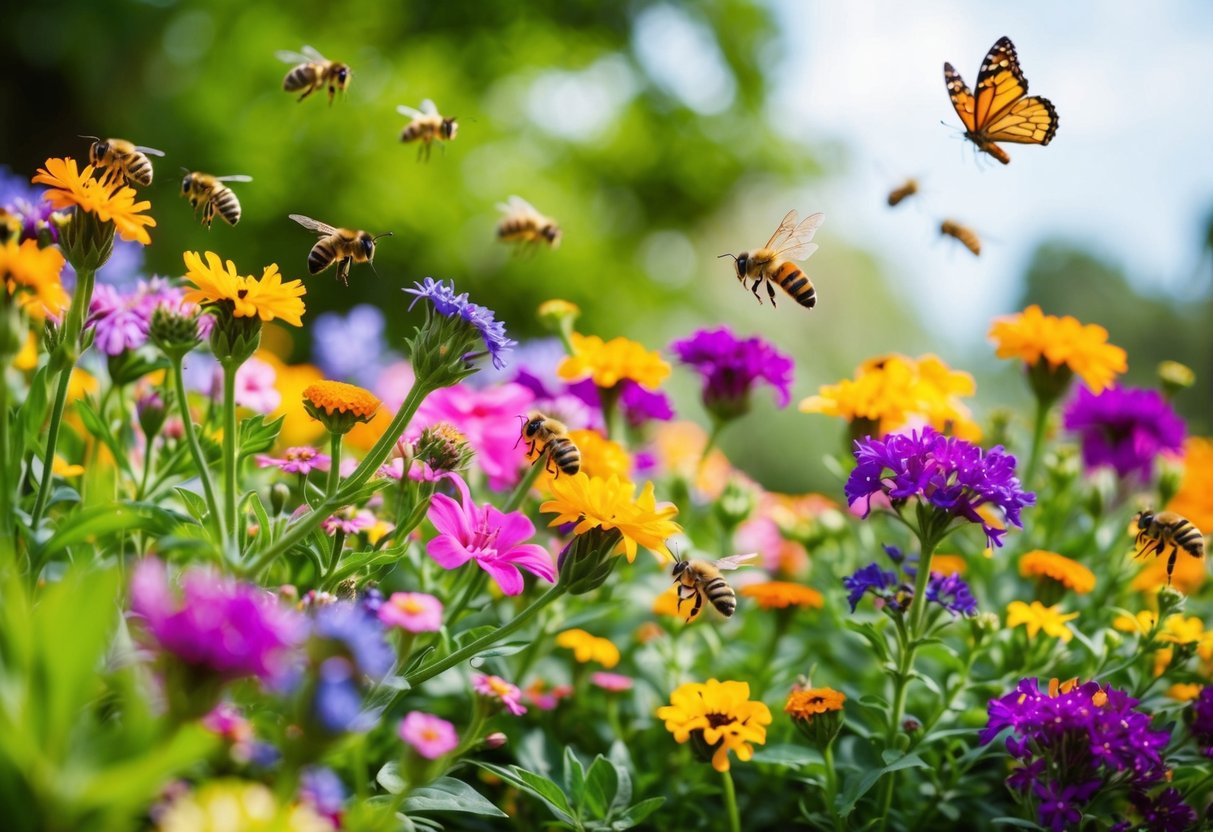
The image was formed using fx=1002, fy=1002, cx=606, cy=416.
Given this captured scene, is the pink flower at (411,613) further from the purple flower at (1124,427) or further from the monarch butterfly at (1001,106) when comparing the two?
the purple flower at (1124,427)

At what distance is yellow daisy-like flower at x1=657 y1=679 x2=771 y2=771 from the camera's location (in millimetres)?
1112

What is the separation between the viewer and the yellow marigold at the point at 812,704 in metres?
1.14

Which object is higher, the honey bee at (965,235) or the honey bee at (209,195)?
the honey bee at (965,235)

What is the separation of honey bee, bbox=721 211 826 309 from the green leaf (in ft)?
2.51

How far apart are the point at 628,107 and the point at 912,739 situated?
8204 mm

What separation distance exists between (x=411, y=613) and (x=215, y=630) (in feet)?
0.79

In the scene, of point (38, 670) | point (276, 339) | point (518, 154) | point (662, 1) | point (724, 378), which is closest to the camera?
point (38, 670)

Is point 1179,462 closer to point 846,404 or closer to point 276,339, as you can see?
point 846,404

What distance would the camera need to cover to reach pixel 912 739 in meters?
1.21

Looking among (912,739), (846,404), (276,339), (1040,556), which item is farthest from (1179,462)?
(276,339)

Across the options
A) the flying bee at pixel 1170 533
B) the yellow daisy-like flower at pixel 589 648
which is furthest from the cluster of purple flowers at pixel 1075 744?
the yellow daisy-like flower at pixel 589 648

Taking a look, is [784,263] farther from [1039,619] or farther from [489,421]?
[1039,619]

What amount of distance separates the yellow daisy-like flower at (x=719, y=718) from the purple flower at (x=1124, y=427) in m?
0.98

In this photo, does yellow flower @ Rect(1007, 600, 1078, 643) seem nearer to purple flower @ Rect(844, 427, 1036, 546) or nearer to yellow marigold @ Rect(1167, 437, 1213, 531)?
purple flower @ Rect(844, 427, 1036, 546)
